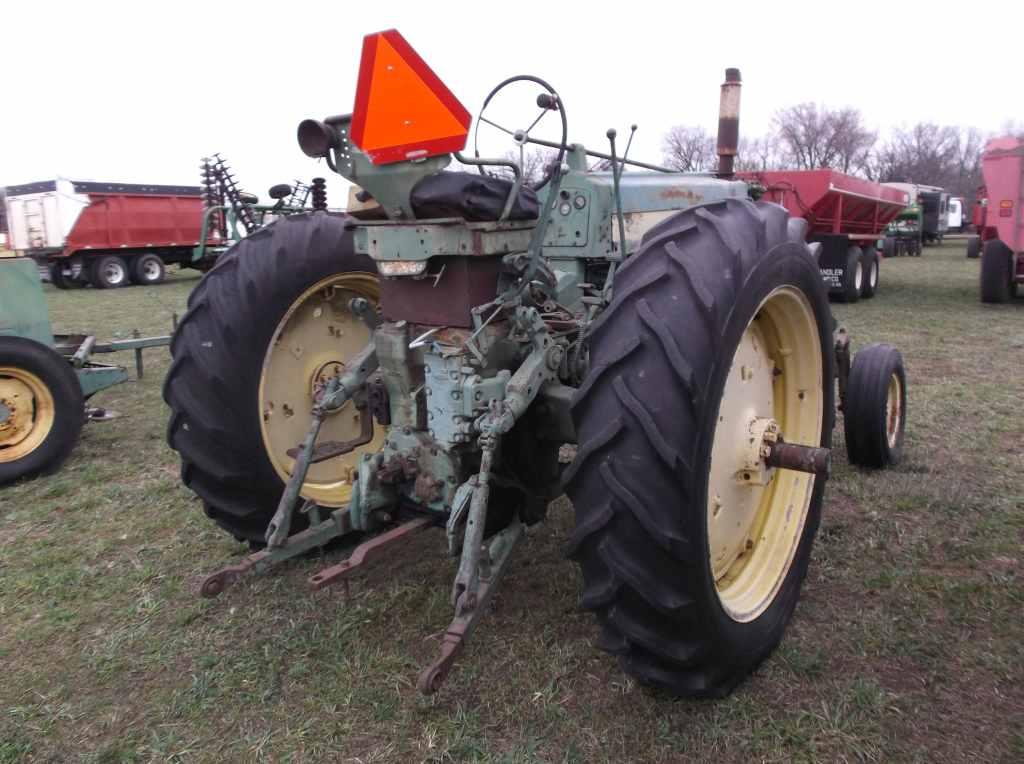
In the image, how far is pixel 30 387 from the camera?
4.69 metres

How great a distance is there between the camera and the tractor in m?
1.93

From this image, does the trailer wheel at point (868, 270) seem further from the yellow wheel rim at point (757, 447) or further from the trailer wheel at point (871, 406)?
the yellow wheel rim at point (757, 447)

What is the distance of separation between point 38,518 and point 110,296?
14.5 m

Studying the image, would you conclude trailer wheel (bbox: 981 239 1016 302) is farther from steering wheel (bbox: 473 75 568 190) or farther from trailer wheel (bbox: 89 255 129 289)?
trailer wheel (bbox: 89 255 129 289)

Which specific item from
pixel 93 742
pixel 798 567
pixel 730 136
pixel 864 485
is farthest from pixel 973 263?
pixel 93 742

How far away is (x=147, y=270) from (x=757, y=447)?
20.6 metres

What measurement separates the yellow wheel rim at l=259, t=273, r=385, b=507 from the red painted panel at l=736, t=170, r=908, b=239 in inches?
359

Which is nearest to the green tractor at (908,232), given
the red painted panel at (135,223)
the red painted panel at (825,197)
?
the red painted panel at (825,197)

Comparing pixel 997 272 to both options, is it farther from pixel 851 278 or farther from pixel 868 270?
pixel 868 270

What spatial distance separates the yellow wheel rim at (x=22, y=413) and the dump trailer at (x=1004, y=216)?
11.8 metres

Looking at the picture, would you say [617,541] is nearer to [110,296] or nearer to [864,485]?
[864,485]

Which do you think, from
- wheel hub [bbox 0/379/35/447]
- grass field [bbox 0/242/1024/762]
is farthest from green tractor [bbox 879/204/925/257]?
wheel hub [bbox 0/379/35/447]

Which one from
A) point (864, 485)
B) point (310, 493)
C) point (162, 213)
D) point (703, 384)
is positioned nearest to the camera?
point (703, 384)

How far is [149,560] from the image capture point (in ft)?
11.4
